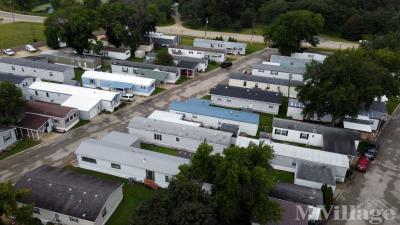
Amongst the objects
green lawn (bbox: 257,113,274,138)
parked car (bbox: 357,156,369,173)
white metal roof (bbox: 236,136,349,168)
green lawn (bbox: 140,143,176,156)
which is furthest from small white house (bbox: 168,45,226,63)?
parked car (bbox: 357,156,369,173)

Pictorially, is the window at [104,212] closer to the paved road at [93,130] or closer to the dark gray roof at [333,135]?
the paved road at [93,130]

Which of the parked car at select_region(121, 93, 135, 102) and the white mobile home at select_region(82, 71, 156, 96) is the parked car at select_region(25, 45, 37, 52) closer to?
the white mobile home at select_region(82, 71, 156, 96)

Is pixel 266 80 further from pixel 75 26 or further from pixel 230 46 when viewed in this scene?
pixel 75 26

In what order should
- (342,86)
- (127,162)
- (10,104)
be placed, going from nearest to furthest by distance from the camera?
(127,162) < (10,104) < (342,86)

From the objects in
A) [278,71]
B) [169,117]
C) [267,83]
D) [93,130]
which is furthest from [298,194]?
[278,71]

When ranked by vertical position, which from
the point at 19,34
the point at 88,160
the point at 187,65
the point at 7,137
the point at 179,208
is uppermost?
the point at 19,34

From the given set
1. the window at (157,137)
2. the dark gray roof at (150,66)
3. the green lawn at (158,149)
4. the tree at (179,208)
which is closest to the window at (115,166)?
the green lawn at (158,149)

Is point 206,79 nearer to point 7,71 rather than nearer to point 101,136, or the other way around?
point 101,136
